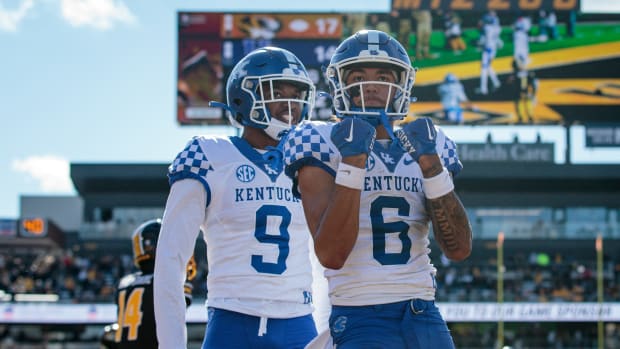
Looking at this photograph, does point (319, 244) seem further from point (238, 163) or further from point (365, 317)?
point (238, 163)

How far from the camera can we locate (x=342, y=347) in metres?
3.56

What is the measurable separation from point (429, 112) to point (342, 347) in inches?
1016

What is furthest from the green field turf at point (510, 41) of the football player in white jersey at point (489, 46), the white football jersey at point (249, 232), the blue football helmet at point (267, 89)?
the white football jersey at point (249, 232)

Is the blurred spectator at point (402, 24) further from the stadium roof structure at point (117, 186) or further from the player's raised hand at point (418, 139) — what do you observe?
the player's raised hand at point (418, 139)

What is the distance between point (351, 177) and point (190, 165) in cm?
126

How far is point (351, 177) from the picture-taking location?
11.5 ft

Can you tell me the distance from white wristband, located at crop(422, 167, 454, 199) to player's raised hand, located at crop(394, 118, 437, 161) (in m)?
0.09

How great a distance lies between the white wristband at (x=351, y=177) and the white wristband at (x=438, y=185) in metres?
0.25

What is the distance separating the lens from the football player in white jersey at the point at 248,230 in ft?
14.5

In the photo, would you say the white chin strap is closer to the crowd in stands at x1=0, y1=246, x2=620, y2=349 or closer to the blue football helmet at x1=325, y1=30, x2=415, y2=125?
the blue football helmet at x1=325, y1=30, x2=415, y2=125

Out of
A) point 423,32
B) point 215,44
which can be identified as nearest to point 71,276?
point 215,44

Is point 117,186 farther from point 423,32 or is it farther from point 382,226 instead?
point 382,226

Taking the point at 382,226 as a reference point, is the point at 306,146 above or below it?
above

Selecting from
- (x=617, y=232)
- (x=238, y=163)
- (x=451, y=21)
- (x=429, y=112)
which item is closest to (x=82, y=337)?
(x=429, y=112)
